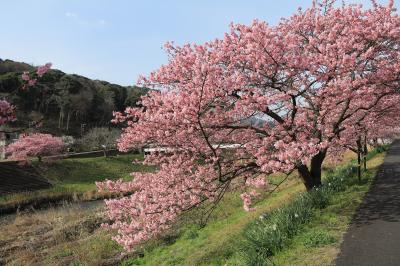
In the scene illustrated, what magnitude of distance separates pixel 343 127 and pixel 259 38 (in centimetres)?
427

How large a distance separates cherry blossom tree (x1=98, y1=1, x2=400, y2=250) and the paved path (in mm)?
Answer: 2082

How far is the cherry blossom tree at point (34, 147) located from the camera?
42.9 metres

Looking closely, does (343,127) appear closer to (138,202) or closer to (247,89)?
(247,89)

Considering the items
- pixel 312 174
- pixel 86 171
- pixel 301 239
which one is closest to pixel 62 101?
pixel 86 171

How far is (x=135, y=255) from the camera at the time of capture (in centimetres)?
1400

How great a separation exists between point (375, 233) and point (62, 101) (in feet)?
238

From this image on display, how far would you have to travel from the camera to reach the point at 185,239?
1395 cm

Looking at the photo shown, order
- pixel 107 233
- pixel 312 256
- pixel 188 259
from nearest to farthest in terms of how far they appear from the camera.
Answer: pixel 312 256 → pixel 188 259 → pixel 107 233

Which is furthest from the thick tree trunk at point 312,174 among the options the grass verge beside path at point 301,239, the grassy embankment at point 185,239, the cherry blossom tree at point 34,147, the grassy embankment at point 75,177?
the cherry blossom tree at point 34,147

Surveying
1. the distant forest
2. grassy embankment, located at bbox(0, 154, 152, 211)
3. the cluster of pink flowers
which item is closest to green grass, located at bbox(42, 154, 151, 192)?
grassy embankment, located at bbox(0, 154, 152, 211)

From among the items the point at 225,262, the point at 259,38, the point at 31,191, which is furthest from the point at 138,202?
the point at 31,191

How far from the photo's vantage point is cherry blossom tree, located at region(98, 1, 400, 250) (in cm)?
930

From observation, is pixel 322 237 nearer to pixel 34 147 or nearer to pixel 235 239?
pixel 235 239

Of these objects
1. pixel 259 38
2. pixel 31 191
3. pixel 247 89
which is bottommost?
pixel 31 191
